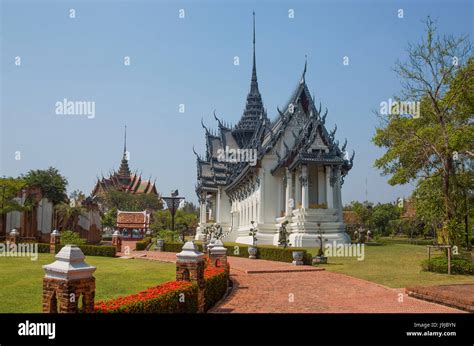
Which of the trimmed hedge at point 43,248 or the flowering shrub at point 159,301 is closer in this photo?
the flowering shrub at point 159,301

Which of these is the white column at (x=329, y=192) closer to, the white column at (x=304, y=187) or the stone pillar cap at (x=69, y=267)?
the white column at (x=304, y=187)

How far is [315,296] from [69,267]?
8.23 meters

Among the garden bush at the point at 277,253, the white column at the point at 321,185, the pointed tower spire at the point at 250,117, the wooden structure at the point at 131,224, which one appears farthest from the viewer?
the wooden structure at the point at 131,224

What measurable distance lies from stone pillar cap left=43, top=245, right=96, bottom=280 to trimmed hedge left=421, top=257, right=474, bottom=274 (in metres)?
15.0

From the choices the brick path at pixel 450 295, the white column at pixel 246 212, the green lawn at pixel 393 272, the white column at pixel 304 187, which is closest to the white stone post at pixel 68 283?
the brick path at pixel 450 295

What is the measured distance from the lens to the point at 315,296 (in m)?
12.5

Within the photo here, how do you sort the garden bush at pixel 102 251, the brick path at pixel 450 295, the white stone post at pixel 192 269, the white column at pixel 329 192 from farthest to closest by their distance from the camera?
the white column at pixel 329 192 → the garden bush at pixel 102 251 → the brick path at pixel 450 295 → the white stone post at pixel 192 269

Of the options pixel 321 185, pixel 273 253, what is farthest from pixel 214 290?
pixel 321 185

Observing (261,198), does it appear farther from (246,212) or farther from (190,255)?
(190,255)

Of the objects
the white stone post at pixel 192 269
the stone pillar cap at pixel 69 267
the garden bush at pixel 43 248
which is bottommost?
the garden bush at pixel 43 248

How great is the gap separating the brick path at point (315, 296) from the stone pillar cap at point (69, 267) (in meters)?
4.85

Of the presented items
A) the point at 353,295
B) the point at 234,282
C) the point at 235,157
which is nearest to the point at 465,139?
the point at 353,295

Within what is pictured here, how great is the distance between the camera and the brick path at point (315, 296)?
417 inches
